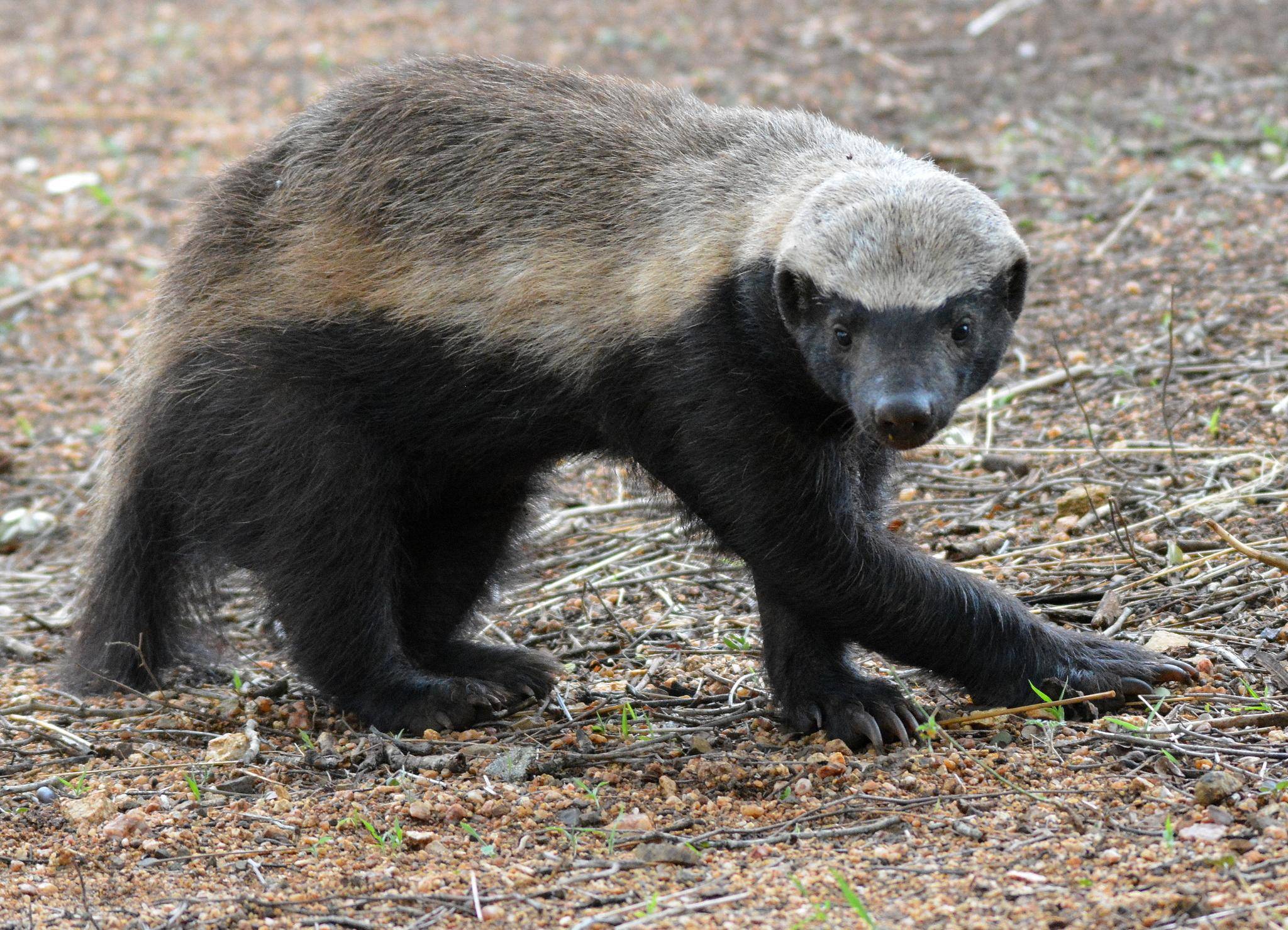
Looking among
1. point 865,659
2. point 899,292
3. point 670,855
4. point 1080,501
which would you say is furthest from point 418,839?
point 1080,501

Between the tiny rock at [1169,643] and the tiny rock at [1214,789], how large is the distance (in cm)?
114

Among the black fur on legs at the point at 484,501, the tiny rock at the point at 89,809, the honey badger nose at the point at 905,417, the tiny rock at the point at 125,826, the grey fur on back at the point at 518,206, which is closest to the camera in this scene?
the honey badger nose at the point at 905,417

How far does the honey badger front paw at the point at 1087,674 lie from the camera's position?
473 centimetres

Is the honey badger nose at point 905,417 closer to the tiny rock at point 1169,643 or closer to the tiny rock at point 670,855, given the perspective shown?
the tiny rock at point 670,855

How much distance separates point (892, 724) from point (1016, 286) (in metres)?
1.42

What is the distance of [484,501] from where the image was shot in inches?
233

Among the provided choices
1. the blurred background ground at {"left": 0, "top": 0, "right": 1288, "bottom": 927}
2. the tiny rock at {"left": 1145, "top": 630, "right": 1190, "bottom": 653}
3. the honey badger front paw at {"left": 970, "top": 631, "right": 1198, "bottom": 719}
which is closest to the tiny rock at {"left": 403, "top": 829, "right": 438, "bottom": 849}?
the blurred background ground at {"left": 0, "top": 0, "right": 1288, "bottom": 927}

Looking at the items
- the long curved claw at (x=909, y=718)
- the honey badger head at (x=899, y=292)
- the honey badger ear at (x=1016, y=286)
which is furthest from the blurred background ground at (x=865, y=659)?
the honey badger ear at (x=1016, y=286)

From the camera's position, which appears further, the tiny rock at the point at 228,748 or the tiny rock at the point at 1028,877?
the tiny rock at the point at 228,748

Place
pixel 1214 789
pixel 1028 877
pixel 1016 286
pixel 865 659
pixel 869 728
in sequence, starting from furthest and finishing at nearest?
1. pixel 865 659
2. pixel 869 728
3. pixel 1016 286
4. pixel 1214 789
5. pixel 1028 877

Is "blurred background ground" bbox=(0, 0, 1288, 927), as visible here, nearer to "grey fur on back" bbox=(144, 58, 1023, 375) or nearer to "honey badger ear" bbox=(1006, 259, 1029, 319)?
"grey fur on back" bbox=(144, 58, 1023, 375)

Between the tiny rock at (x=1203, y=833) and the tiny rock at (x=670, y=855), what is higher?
the tiny rock at (x=1203, y=833)

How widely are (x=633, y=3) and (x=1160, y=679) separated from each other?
10838 mm

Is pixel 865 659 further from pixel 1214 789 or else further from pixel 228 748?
pixel 228 748
